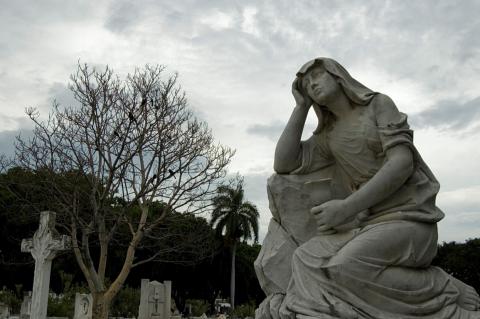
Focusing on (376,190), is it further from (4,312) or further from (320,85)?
(4,312)

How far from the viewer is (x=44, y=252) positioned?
43.2 ft

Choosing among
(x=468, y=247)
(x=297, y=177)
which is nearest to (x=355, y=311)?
(x=297, y=177)

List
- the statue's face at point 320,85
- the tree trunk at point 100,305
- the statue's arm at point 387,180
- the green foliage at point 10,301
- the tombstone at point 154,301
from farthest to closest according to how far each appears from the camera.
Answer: the green foliage at point 10,301 → the tombstone at point 154,301 → the tree trunk at point 100,305 → the statue's face at point 320,85 → the statue's arm at point 387,180

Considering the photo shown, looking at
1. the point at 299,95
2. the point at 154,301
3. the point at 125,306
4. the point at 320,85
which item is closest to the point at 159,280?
the point at 125,306

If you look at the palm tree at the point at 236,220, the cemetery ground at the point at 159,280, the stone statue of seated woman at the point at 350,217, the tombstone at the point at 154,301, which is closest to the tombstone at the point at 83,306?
the tombstone at the point at 154,301

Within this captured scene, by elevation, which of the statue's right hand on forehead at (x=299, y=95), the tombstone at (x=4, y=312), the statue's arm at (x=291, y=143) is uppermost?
the statue's right hand on forehead at (x=299, y=95)

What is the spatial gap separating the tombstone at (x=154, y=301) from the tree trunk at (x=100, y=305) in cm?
433

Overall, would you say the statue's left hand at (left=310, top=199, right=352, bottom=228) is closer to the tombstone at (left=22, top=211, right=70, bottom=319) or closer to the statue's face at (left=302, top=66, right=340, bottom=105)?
the statue's face at (left=302, top=66, right=340, bottom=105)

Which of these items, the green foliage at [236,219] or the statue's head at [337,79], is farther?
the green foliage at [236,219]

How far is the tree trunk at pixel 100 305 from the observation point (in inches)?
631

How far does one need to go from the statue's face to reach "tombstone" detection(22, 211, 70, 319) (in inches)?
395

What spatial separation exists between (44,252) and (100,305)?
145 inches

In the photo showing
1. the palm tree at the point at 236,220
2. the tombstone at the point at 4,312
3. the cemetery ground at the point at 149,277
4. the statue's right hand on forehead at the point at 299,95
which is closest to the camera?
the statue's right hand on forehead at the point at 299,95

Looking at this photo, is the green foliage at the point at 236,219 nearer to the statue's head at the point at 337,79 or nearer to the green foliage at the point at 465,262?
the green foliage at the point at 465,262
